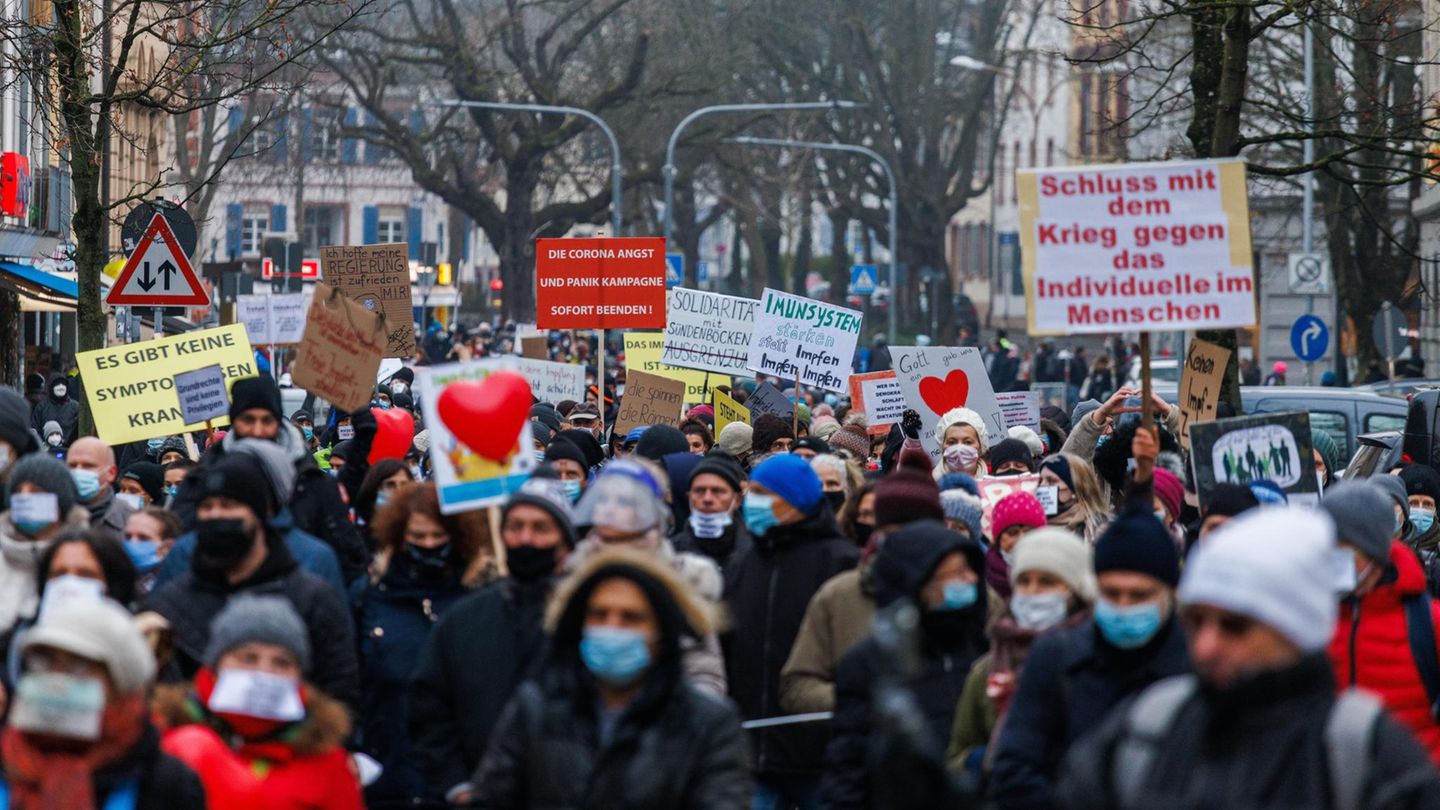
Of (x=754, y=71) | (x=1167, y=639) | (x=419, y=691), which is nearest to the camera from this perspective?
(x=1167, y=639)

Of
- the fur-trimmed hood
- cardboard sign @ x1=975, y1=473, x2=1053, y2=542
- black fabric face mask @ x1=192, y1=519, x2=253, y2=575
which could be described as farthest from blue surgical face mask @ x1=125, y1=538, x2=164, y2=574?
cardboard sign @ x1=975, y1=473, x2=1053, y2=542

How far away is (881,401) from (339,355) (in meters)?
6.05

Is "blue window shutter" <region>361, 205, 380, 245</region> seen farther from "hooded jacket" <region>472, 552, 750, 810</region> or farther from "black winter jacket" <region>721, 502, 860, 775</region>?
"hooded jacket" <region>472, 552, 750, 810</region>

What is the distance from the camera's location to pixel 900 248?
67.1 meters

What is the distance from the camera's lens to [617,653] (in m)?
4.70

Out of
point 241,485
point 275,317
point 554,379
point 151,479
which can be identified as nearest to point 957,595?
point 241,485

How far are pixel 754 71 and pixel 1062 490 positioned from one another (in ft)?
128

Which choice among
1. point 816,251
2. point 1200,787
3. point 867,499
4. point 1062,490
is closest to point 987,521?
point 1062,490

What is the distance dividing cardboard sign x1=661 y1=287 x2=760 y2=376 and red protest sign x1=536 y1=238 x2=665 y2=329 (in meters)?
0.35

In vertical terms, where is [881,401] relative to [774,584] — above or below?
above

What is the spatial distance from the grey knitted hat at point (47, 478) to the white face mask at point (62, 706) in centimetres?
248

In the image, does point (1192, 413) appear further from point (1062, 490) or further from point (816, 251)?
point (816, 251)

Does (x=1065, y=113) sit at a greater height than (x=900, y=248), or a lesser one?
greater

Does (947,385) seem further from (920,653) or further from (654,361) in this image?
(920,653)
